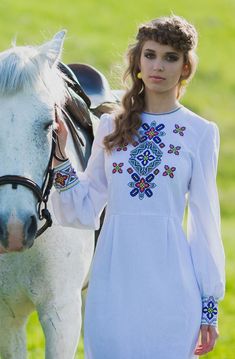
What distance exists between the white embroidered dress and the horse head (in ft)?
0.65

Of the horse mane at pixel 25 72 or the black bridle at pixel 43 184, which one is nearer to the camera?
the black bridle at pixel 43 184

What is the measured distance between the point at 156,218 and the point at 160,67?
0.62 m

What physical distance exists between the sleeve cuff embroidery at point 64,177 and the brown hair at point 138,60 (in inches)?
Answer: 7.0

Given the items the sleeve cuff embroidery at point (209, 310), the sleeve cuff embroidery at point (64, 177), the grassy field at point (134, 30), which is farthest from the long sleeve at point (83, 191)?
the grassy field at point (134, 30)

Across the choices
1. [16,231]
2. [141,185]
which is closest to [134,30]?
[141,185]

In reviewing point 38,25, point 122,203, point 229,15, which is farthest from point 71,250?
point 229,15

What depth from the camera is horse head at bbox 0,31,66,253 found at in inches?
148

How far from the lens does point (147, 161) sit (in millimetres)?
3943

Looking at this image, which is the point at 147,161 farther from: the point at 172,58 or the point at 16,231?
the point at 16,231

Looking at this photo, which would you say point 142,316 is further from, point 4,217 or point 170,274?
point 4,217

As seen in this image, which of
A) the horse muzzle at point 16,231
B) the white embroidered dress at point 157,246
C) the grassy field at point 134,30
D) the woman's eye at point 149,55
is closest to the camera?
the horse muzzle at point 16,231

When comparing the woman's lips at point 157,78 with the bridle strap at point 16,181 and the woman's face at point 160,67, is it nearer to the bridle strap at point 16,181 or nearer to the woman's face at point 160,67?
the woman's face at point 160,67

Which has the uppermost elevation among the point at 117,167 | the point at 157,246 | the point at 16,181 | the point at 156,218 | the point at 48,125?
the point at 48,125

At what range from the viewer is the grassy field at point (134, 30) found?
93.9 feet
